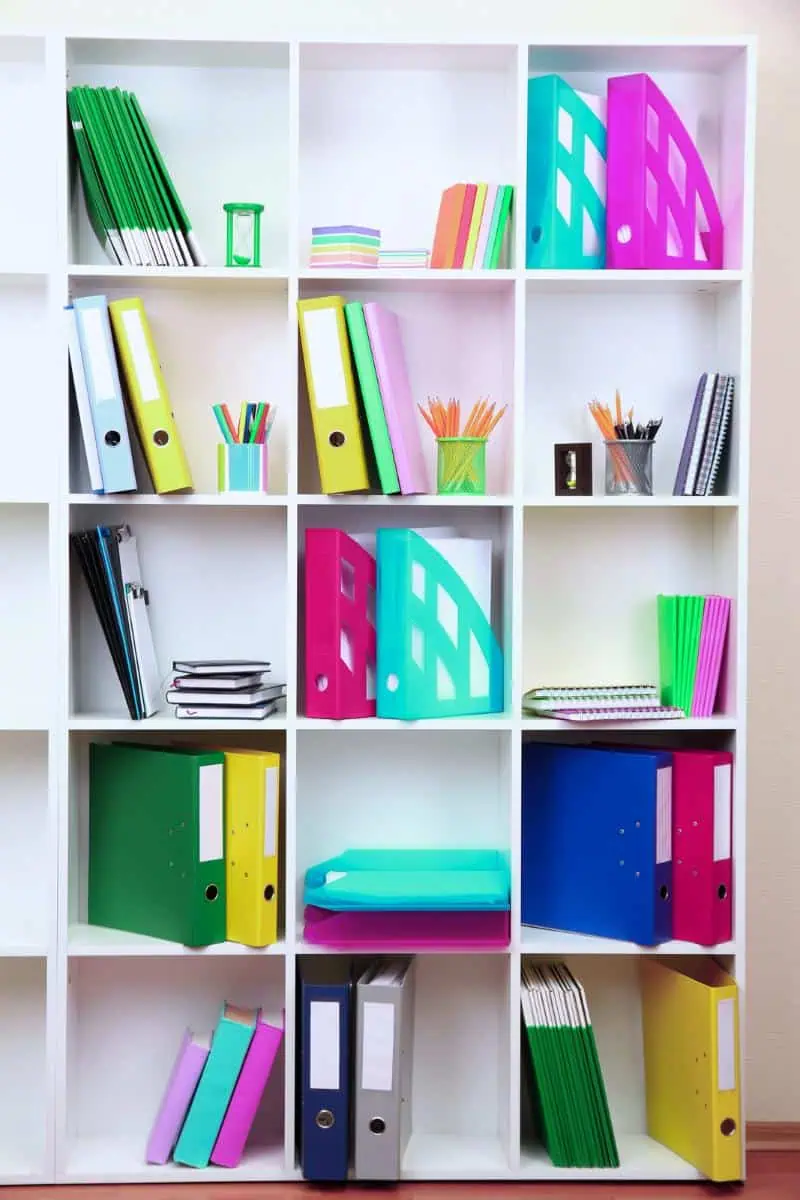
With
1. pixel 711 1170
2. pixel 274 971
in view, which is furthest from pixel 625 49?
pixel 711 1170

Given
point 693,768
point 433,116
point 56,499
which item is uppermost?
point 433,116

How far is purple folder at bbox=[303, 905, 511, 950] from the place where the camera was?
2.27 m

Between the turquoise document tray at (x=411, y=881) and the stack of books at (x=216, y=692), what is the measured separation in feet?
1.18

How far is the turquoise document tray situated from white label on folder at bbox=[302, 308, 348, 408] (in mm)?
905

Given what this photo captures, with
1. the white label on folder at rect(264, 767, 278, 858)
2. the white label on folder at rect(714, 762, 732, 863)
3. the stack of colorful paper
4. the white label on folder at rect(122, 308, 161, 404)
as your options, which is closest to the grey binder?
the white label on folder at rect(264, 767, 278, 858)

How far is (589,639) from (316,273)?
0.92 metres

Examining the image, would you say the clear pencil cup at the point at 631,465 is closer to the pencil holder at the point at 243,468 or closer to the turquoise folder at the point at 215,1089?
the pencil holder at the point at 243,468

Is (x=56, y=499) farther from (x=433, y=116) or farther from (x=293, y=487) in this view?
(x=433, y=116)

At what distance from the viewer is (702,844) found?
7.57 ft

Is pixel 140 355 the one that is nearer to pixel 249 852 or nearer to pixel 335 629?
pixel 335 629

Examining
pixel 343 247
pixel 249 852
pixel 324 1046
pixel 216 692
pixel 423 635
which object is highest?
pixel 343 247

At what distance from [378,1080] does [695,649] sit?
3.33 ft

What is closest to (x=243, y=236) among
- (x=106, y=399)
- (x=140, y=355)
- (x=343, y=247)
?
(x=343, y=247)

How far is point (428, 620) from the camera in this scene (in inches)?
91.4
